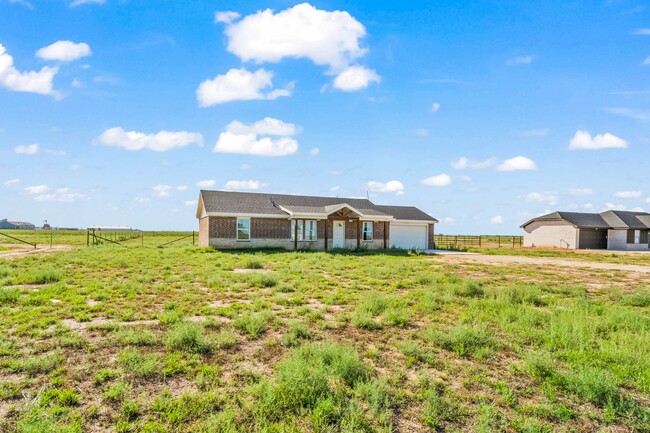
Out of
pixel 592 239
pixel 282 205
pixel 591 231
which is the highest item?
pixel 282 205

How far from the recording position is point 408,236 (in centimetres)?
3841

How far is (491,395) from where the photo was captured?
216 inches

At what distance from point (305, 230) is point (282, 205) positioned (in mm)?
2912

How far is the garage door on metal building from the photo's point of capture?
1774 inches

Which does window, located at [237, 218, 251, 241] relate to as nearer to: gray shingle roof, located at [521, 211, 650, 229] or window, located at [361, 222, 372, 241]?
window, located at [361, 222, 372, 241]

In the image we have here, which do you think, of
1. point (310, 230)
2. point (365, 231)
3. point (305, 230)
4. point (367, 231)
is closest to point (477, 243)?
point (367, 231)

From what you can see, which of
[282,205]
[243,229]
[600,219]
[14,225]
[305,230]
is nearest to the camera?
[243,229]

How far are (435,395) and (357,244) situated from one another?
95.3ft

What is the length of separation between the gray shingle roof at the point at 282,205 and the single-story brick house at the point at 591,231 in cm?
1698

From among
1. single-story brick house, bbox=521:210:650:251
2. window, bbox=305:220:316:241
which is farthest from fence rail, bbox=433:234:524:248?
window, bbox=305:220:316:241

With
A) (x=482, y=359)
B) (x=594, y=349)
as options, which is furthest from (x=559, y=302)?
(x=482, y=359)

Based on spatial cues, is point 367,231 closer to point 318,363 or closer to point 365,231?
point 365,231

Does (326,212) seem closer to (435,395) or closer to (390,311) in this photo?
(390,311)

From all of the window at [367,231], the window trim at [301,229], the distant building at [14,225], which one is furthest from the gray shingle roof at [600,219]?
the distant building at [14,225]
